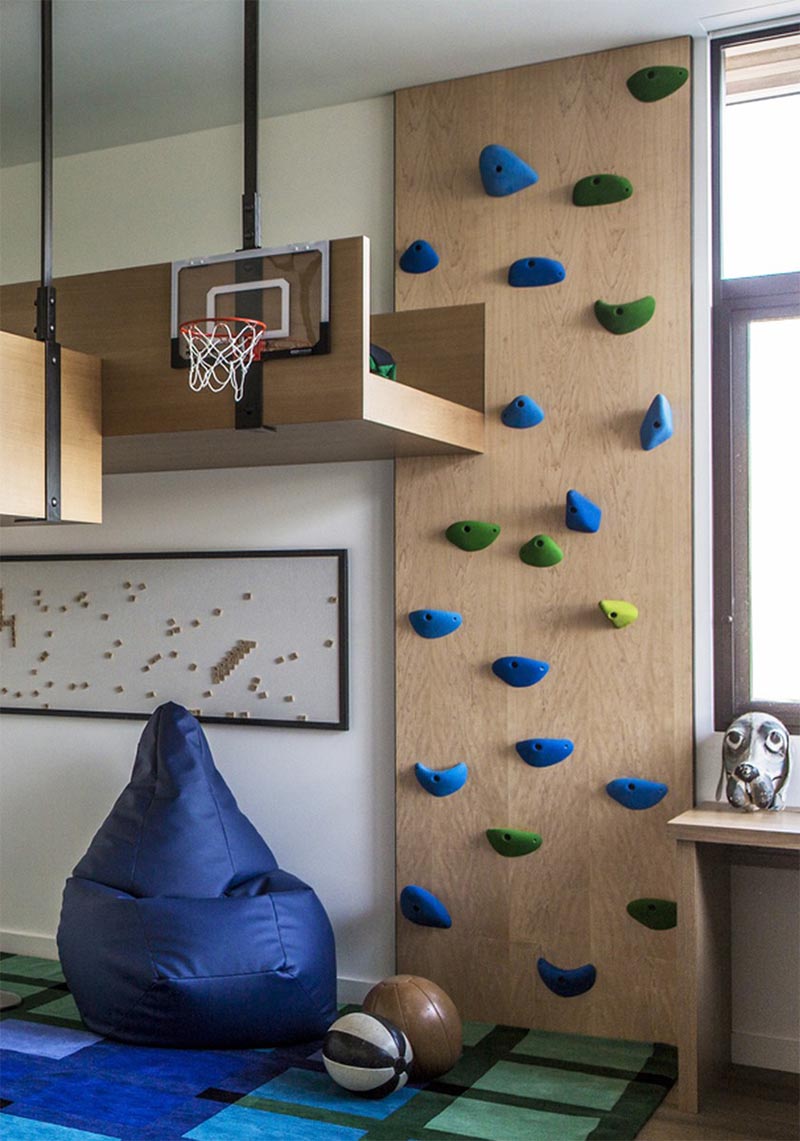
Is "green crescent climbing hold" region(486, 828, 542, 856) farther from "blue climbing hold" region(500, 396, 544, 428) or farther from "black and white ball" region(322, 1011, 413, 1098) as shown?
"blue climbing hold" region(500, 396, 544, 428)

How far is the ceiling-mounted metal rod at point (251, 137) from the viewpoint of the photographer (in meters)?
3.24

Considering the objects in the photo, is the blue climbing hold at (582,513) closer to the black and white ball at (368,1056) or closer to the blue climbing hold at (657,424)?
the blue climbing hold at (657,424)

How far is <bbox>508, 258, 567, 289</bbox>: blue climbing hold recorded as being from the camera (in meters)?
3.88

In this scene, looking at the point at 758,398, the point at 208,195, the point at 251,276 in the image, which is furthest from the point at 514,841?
the point at 208,195

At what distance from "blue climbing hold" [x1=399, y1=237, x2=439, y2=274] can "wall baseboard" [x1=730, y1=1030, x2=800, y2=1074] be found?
2.56 metres

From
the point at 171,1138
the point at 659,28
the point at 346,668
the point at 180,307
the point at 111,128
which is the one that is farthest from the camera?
the point at 111,128

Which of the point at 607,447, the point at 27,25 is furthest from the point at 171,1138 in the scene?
the point at 27,25

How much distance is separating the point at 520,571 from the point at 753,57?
1723 millimetres

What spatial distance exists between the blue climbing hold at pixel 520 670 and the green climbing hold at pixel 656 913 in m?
0.74

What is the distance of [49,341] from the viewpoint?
10.6 ft

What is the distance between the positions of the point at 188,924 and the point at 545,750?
1.20m

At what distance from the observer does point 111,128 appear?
452cm

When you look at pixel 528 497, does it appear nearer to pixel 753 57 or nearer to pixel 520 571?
pixel 520 571

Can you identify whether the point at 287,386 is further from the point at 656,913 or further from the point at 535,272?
the point at 656,913
